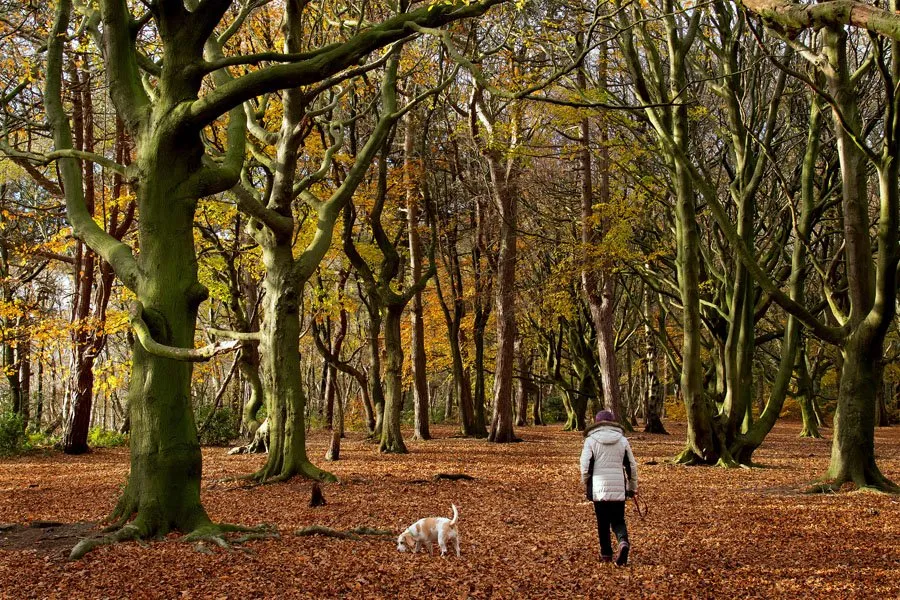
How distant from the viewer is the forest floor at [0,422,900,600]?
19.9 ft

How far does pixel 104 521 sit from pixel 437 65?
600 inches

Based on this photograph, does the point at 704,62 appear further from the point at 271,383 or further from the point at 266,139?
the point at 271,383

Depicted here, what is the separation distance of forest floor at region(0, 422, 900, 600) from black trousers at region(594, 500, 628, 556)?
27 cm

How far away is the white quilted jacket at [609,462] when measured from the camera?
6.93 meters

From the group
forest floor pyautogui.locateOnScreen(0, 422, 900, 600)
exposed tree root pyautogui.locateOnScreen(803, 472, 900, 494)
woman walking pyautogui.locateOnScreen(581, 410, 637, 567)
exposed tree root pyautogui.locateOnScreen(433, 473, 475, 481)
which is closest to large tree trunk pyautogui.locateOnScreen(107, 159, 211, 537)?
forest floor pyautogui.locateOnScreen(0, 422, 900, 600)

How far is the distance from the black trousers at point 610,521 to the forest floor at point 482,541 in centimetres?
27

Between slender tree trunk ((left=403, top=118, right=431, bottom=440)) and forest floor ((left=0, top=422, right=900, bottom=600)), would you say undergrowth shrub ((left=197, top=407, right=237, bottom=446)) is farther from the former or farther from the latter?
forest floor ((left=0, top=422, right=900, bottom=600))

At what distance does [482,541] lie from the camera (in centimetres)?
826

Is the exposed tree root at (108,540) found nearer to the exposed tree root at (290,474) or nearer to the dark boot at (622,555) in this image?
the dark boot at (622,555)

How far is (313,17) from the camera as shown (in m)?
16.9

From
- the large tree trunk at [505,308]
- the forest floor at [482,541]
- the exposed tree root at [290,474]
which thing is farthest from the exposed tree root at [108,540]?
the large tree trunk at [505,308]

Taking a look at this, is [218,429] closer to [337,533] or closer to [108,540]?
[337,533]

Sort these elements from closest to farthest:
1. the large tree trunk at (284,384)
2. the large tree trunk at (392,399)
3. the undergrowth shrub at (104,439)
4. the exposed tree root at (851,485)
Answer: the exposed tree root at (851,485) < the large tree trunk at (284,384) < the large tree trunk at (392,399) < the undergrowth shrub at (104,439)

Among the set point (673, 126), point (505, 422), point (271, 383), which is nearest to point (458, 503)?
point (271, 383)
